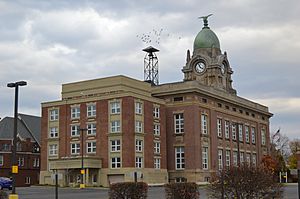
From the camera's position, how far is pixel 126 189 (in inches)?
943

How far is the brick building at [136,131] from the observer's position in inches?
2739

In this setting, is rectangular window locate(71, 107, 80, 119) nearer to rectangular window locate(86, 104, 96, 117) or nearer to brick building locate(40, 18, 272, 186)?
brick building locate(40, 18, 272, 186)

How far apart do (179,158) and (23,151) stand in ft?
111

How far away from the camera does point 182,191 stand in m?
22.6

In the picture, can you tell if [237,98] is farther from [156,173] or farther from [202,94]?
[156,173]

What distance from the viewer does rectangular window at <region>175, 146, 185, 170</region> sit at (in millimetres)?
77312

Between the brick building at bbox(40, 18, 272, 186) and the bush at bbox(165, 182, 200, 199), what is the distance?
41.6 m

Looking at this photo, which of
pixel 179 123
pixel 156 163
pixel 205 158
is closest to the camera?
pixel 156 163

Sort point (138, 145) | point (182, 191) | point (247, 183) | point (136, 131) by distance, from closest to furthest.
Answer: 1. point (247, 183)
2. point (182, 191)
3. point (136, 131)
4. point (138, 145)

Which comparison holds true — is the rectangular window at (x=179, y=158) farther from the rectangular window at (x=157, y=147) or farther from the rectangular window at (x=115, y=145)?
the rectangular window at (x=115, y=145)

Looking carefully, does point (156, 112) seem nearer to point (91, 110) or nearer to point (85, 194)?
point (91, 110)

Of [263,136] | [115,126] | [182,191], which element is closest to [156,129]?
[115,126]

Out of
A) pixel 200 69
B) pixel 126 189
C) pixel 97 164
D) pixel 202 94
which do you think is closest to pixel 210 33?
pixel 200 69

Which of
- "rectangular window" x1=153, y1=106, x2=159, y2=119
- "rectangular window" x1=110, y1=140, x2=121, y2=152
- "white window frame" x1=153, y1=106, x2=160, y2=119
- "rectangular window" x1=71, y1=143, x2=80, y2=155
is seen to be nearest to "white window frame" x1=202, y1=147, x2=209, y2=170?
"white window frame" x1=153, y1=106, x2=160, y2=119
